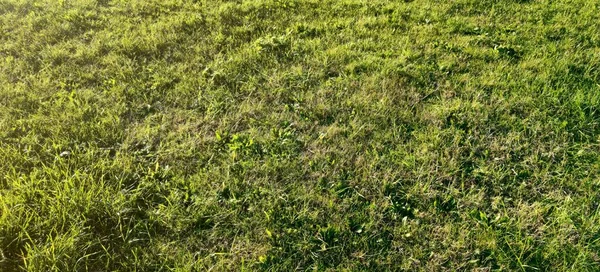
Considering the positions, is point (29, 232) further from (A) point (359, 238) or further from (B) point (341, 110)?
(B) point (341, 110)

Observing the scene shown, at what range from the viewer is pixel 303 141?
155 inches

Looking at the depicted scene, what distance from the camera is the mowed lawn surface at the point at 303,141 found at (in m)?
3.01

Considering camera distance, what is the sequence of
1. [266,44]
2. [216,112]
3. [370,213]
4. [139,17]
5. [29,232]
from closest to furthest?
[29,232] → [370,213] → [216,112] → [266,44] → [139,17]

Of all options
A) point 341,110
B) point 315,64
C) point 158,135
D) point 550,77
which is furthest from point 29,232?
point 550,77

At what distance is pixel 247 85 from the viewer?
4727 mm

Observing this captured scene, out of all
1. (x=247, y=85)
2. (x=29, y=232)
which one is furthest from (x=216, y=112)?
(x=29, y=232)

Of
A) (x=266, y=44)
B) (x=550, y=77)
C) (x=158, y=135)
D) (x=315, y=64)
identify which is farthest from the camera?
(x=266, y=44)

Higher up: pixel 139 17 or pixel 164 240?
pixel 139 17

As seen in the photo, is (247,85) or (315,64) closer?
(247,85)

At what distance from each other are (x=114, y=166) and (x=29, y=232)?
2.67 feet

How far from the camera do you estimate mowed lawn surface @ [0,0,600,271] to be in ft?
9.86

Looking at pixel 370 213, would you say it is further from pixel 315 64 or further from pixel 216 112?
pixel 315 64

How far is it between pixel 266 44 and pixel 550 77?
3.33m

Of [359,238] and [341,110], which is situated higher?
[341,110]
